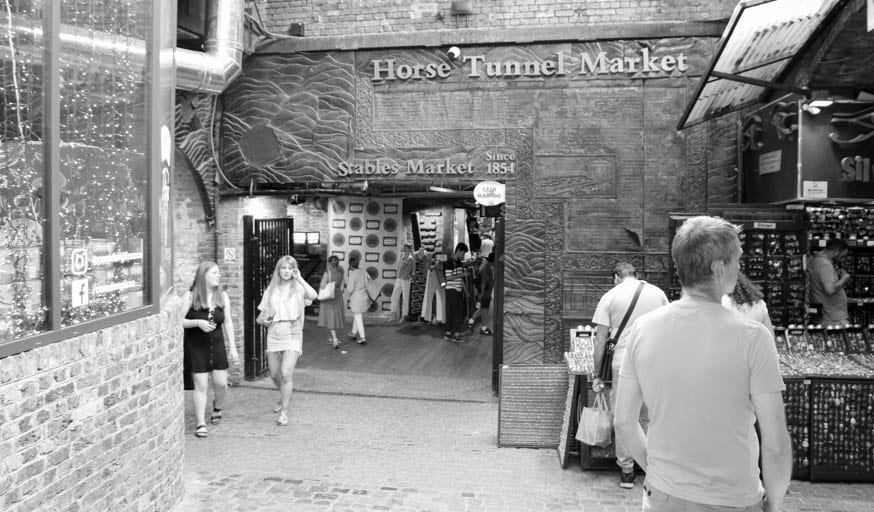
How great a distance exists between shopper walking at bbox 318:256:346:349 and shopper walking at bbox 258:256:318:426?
13.8 feet

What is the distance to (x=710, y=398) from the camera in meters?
2.52

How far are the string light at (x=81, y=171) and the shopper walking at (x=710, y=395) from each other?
2887 mm

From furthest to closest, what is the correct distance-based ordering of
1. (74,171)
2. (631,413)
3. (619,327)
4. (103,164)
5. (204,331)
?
1. (204,331)
2. (619,327)
3. (103,164)
4. (74,171)
5. (631,413)

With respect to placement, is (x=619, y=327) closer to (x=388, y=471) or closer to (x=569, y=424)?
(x=569, y=424)

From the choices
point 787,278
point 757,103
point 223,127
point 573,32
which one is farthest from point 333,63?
point 787,278

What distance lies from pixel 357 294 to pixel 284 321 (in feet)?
16.0

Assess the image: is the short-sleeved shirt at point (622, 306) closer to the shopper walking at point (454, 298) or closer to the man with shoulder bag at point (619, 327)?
the man with shoulder bag at point (619, 327)

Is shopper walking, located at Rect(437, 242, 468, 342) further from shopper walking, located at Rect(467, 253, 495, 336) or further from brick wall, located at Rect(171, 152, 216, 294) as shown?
brick wall, located at Rect(171, 152, 216, 294)

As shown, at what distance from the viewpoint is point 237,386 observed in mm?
9234

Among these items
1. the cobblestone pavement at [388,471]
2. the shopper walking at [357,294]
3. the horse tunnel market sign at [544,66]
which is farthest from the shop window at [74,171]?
the shopper walking at [357,294]

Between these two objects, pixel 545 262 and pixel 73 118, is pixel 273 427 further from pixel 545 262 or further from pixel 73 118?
pixel 73 118

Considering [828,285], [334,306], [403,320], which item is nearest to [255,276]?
[334,306]

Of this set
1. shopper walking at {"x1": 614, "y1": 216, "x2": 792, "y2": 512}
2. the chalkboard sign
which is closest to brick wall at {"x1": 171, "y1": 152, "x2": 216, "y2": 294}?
the chalkboard sign

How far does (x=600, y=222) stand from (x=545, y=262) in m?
0.81
